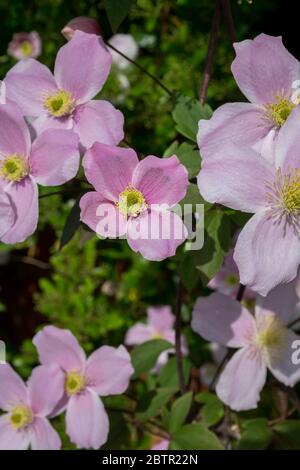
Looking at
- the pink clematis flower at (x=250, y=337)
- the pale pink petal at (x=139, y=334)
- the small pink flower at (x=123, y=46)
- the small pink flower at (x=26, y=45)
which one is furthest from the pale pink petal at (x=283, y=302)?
the small pink flower at (x=26, y=45)

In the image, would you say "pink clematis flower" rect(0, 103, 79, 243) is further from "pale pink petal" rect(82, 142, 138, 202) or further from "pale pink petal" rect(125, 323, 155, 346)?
"pale pink petal" rect(125, 323, 155, 346)

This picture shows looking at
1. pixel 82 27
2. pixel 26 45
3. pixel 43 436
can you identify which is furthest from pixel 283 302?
pixel 26 45

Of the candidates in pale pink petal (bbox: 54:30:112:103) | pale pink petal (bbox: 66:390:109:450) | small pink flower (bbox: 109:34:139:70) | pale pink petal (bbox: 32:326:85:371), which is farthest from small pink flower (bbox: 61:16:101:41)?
small pink flower (bbox: 109:34:139:70)

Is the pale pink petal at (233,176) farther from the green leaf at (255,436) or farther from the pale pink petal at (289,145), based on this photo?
the green leaf at (255,436)
